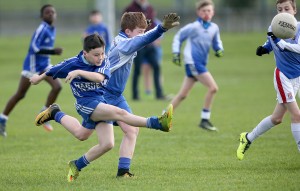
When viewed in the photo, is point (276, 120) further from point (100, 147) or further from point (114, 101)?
point (100, 147)

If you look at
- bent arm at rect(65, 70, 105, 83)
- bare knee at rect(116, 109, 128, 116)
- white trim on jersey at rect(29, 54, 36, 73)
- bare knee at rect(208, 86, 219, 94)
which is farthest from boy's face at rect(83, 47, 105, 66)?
bare knee at rect(208, 86, 219, 94)

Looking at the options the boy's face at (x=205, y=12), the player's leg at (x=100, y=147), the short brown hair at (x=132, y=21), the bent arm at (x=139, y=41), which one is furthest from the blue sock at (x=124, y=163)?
the boy's face at (x=205, y=12)

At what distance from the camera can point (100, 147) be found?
8.43 m

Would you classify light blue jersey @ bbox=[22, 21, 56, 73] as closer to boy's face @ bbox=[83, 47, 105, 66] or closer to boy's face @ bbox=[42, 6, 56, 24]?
boy's face @ bbox=[42, 6, 56, 24]

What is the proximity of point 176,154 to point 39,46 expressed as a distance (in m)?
4.12

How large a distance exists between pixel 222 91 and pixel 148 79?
8.08 feet

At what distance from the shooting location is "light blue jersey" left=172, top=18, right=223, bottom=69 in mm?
13742

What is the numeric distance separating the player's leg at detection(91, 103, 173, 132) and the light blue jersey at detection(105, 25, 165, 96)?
704mm

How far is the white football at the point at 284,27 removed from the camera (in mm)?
8906

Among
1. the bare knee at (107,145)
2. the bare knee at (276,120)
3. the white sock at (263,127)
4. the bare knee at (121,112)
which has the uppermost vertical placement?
the bare knee at (121,112)

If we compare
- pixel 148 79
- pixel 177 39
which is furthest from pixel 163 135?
pixel 148 79

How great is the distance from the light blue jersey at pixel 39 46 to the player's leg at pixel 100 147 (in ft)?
17.3

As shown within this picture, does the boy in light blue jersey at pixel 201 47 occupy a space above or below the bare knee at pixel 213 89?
above

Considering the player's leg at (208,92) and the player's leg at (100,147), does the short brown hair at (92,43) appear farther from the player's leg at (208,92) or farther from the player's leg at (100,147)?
the player's leg at (208,92)
